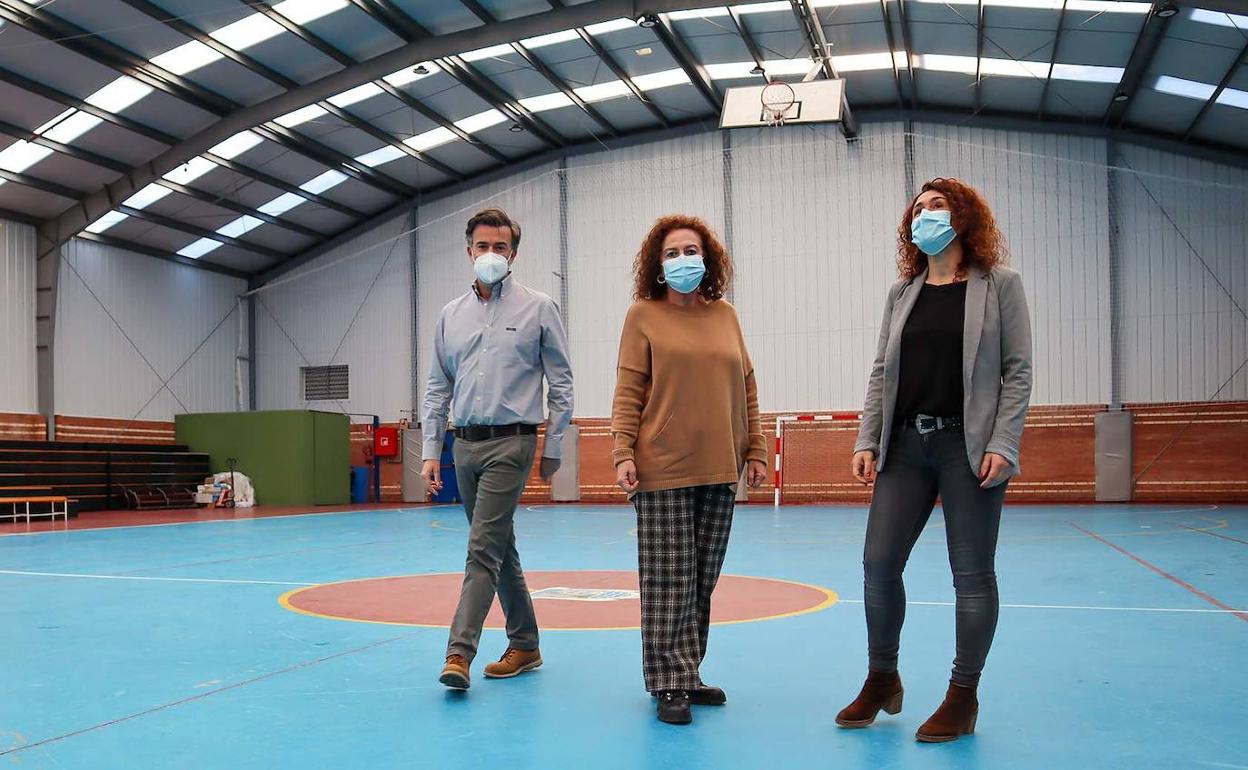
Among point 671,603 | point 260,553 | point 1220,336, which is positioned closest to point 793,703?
point 671,603

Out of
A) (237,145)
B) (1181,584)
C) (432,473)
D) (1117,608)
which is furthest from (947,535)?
(237,145)

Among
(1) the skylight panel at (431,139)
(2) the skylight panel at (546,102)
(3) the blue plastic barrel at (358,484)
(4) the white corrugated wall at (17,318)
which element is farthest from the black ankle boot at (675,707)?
(3) the blue plastic barrel at (358,484)

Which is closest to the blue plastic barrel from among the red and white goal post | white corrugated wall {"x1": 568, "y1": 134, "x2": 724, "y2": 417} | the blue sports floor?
white corrugated wall {"x1": 568, "y1": 134, "x2": 724, "y2": 417}

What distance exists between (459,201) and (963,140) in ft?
40.1

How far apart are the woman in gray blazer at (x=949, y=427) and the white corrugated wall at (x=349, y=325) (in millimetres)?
23243

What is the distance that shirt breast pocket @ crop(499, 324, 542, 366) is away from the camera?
432 cm

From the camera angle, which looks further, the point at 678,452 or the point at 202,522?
the point at 202,522

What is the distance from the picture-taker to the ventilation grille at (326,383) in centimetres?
2673

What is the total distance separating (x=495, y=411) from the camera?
4.20m

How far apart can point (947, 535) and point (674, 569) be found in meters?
0.99

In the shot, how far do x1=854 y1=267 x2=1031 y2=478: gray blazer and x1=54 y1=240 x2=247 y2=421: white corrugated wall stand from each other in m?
23.0

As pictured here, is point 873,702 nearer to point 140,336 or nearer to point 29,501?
point 29,501

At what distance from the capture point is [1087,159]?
21.2 m

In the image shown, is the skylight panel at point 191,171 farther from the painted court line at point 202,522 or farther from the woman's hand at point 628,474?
the woman's hand at point 628,474
